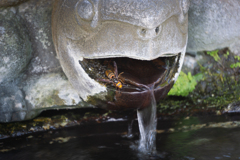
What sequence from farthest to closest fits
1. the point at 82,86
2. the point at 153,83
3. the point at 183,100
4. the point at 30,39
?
the point at 183,100 → the point at 30,39 → the point at 82,86 → the point at 153,83

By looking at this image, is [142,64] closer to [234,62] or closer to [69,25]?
[69,25]

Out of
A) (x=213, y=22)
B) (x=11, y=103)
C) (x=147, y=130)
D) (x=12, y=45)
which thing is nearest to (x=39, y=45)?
(x=12, y=45)

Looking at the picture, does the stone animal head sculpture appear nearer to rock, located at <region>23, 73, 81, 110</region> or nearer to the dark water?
rock, located at <region>23, 73, 81, 110</region>

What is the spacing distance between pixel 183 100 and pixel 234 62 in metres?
0.90

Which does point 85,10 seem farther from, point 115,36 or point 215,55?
point 215,55

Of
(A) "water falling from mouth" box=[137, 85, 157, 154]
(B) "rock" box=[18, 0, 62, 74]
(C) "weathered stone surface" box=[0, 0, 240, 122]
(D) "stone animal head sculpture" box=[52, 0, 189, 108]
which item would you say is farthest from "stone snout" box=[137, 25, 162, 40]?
(B) "rock" box=[18, 0, 62, 74]

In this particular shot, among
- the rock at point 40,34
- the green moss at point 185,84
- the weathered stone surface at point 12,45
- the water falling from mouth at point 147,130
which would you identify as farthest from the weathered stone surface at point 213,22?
the weathered stone surface at point 12,45

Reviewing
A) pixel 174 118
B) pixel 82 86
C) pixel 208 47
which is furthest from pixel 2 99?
pixel 208 47

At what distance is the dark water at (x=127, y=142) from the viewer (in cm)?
274

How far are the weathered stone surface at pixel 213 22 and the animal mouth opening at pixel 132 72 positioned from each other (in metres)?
0.96

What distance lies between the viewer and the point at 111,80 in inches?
100

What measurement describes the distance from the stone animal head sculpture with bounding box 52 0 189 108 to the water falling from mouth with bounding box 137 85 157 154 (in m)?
0.34

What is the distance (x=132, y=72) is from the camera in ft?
8.89

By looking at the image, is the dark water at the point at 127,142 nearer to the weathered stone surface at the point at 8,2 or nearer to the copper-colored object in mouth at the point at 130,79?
the copper-colored object in mouth at the point at 130,79
